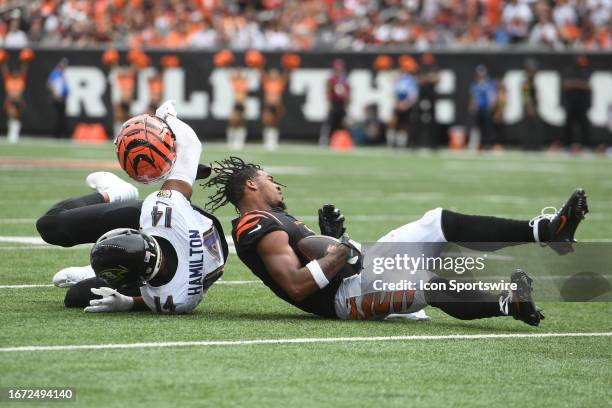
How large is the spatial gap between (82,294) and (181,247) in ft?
2.33

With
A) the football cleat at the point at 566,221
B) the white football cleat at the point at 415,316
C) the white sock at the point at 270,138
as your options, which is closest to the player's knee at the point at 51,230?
the white football cleat at the point at 415,316

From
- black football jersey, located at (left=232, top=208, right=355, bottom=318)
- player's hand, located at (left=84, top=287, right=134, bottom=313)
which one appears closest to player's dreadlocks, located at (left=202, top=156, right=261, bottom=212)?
black football jersey, located at (left=232, top=208, right=355, bottom=318)

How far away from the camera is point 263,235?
6512 millimetres

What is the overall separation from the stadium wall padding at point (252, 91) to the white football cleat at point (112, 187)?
22088mm

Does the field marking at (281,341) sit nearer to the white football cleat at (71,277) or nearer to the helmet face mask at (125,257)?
the helmet face mask at (125,257)

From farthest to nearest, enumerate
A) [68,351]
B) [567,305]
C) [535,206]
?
[535,206], [567,305], [68,351]

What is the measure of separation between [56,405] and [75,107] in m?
26.3

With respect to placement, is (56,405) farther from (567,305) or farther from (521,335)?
(567,305)

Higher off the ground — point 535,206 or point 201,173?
point 201,173

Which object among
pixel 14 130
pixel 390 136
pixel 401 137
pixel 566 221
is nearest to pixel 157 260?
pixel 566 221

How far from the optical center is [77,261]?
9.12m

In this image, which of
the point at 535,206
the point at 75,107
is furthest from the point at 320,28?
the point at 535,206

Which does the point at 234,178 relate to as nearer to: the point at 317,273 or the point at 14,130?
the point at 317,273

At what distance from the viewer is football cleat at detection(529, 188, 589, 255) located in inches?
252
